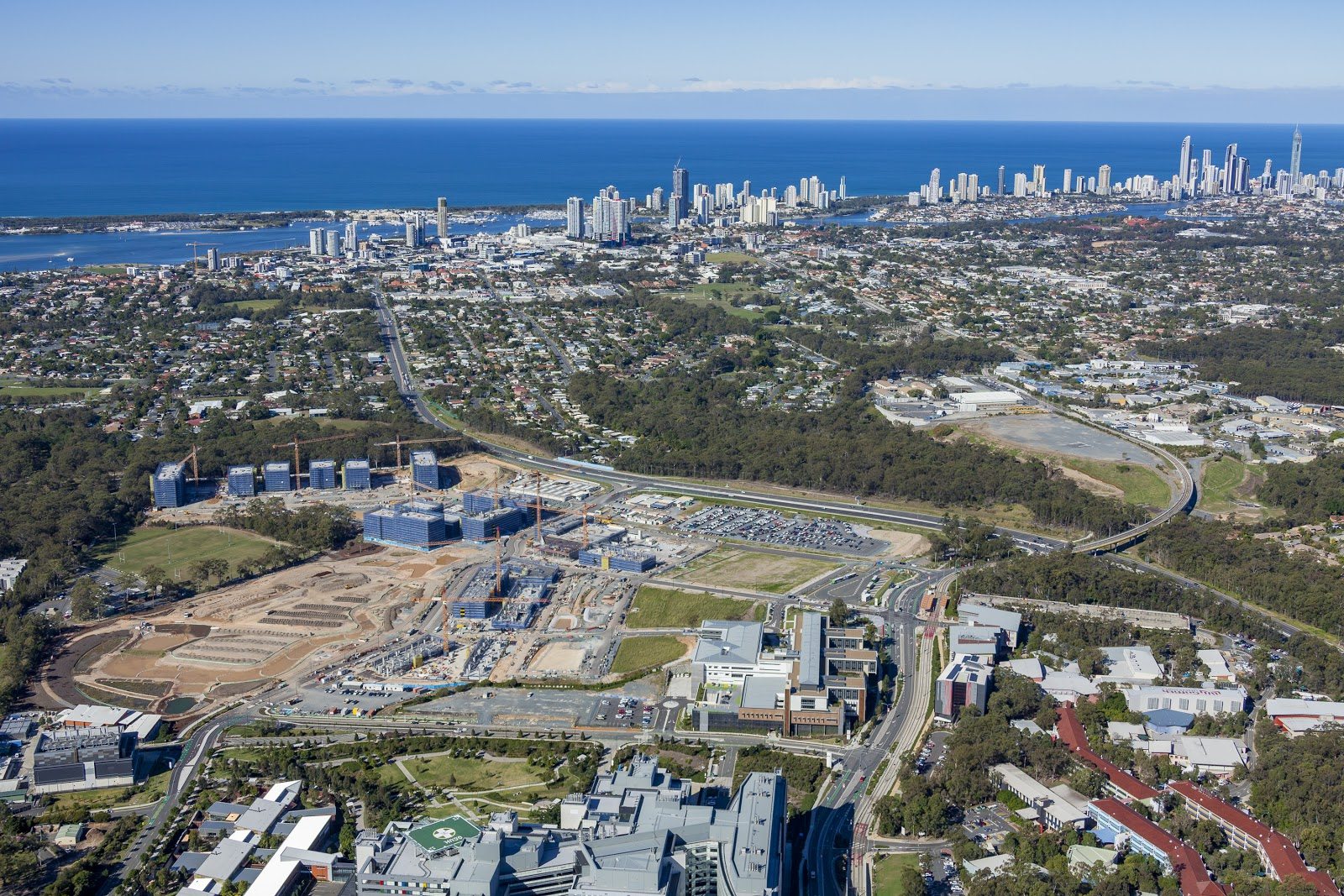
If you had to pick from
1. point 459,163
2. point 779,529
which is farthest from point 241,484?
point 459,163

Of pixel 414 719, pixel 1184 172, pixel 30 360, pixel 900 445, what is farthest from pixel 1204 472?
pixel 1184 172

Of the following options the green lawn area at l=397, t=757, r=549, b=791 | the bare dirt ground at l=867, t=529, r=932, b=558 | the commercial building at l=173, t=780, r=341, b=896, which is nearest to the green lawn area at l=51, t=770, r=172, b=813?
the commercial building at l=173, t=780, r=341, b=896

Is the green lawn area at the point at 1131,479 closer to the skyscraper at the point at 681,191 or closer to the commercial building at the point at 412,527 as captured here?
the commercial building at the point at 412,527

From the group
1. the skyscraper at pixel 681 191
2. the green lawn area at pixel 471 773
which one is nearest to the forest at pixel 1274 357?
the green lawn area at pixel 471 773

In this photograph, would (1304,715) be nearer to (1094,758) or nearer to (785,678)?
(1094,758)

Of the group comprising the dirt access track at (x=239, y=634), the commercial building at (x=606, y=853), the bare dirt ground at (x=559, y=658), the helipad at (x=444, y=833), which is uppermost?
the commercial building at (x=606, y=853)

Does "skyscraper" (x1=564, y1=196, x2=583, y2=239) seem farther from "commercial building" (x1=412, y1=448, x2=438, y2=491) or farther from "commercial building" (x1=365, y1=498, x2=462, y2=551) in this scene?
"commercial building" (x1=365, y1=498, x2=462, y2=551)
